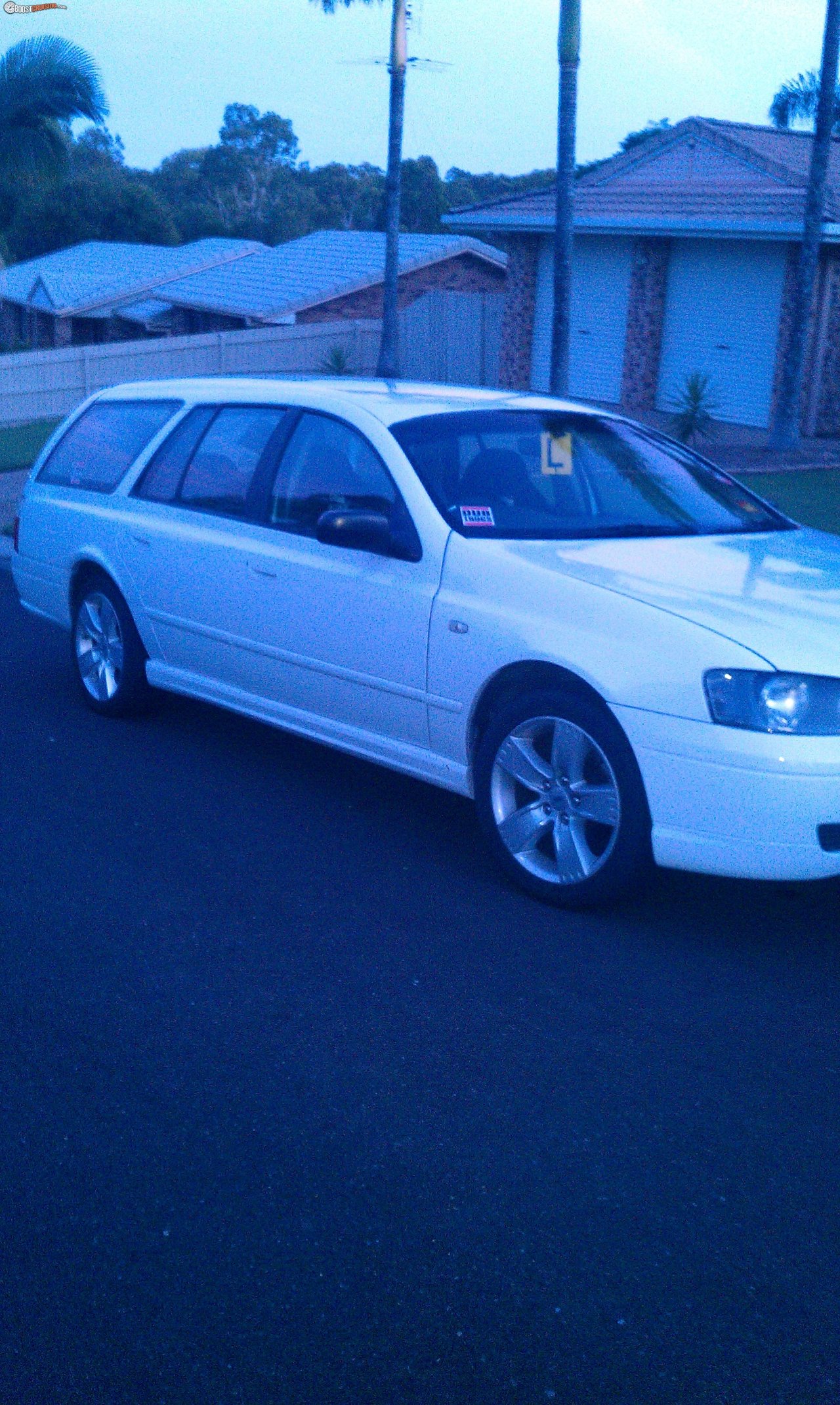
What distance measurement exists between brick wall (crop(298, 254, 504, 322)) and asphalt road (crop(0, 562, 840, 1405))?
30173 millimetres

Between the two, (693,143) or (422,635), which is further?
(693,143)

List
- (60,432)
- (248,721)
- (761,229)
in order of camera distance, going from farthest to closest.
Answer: (761,229) → (60,432) → (248,721)

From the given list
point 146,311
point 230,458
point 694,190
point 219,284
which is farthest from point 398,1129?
point 146,311

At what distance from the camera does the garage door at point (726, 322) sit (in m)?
20.9

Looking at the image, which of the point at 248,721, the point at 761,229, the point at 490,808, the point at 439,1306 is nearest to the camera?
the point at 439,1306

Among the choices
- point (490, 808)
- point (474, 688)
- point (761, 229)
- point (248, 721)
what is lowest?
point (248, 721)

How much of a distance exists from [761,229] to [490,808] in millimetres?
16615

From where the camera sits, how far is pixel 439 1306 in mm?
2871

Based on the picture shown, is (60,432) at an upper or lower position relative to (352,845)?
upper

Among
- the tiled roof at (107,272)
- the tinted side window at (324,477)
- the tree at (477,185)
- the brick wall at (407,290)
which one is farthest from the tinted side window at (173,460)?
the tree at (477,185)

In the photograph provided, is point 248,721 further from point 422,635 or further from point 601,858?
point 601,858

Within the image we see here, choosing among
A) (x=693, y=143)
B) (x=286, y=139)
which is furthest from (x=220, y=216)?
(x=693, y=143)

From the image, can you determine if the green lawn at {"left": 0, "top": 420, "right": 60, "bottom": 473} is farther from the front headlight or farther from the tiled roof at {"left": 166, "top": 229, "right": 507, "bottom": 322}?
the front headlight

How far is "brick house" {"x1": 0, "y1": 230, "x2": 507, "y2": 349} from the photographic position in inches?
1348
